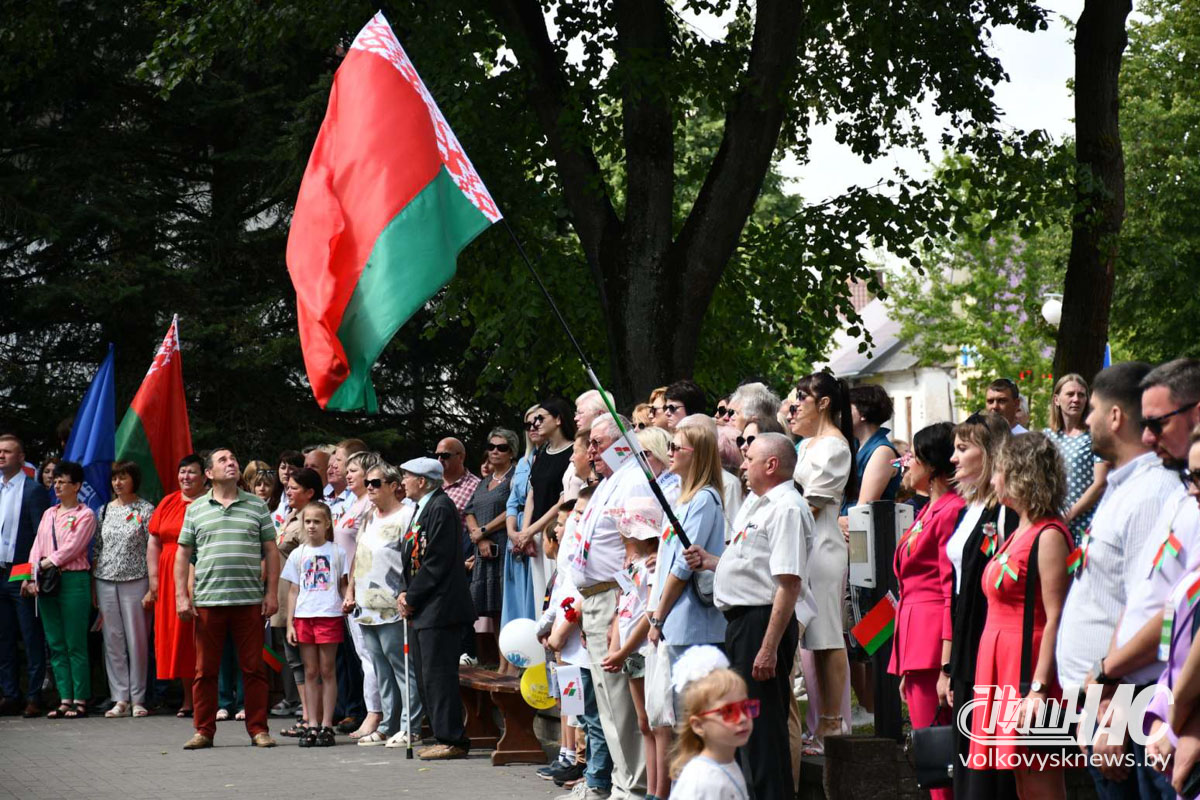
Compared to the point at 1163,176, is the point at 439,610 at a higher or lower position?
lower

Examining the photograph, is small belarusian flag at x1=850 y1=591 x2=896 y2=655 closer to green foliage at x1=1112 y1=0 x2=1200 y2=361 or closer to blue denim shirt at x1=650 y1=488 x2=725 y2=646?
blue denim shirt at x1=650 y1=488 x2=725 y2=646

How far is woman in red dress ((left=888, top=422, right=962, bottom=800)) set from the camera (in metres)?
7.61

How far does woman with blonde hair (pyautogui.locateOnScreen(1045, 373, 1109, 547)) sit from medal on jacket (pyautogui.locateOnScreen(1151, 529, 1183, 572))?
357 centimetres

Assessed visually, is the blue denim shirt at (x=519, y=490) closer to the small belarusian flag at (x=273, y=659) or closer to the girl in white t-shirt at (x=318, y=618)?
the girl in white t-shirt at (x=318, y=618)

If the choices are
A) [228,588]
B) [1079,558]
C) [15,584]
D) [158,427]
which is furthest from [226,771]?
[1079,558]

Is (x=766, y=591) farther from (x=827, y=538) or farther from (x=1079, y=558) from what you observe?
(x=1079, y=558)

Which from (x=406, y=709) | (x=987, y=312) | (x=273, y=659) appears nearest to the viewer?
(x=406, y=709)

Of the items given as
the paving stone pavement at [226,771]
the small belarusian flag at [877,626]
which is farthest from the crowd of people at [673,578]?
the paving stone pavement at [226,771]

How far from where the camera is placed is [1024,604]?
6430 mm

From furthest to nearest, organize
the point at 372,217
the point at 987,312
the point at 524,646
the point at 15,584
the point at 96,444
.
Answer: the point at 987,312 < the point at 96,444 < the point at 15,584 < the point at 524,646 < the point at 372,217

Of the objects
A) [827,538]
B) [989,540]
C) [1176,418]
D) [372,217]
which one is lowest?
[989,540]

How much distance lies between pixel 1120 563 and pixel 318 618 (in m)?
8.37

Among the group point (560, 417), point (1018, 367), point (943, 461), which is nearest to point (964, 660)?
point (943, 461)

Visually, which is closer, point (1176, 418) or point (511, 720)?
point (1176, 418)
